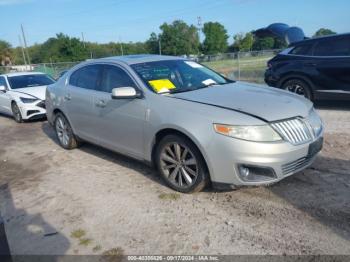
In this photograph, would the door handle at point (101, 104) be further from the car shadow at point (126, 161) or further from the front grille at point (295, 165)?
the front grille at point (295, 165)

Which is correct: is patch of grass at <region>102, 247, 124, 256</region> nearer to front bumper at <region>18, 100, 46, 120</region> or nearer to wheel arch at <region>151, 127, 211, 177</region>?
wheel arch at <region>151, 127, 211, 177</region>

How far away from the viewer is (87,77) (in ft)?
19.0

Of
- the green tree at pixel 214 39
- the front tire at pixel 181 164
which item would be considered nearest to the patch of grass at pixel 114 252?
the front tire at pixel 181 164

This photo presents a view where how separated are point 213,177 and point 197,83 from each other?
1.60 meters

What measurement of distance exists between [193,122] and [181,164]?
571 millimetres

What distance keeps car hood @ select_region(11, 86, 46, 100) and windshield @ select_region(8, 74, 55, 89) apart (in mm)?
357

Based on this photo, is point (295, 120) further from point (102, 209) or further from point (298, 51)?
point (298, 51)

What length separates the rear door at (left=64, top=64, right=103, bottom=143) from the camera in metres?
5.56

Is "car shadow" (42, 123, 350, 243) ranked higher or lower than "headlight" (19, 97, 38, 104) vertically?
lower

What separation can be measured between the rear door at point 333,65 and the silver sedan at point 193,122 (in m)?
3.83

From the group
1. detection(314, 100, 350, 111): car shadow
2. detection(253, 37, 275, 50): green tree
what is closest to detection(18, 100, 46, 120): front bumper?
detection(314, 100, 350, 111): car shadow

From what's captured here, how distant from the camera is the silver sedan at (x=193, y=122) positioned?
372 cm

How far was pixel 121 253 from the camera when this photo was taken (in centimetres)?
324

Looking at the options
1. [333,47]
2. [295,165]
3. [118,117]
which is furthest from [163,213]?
[333,47]
